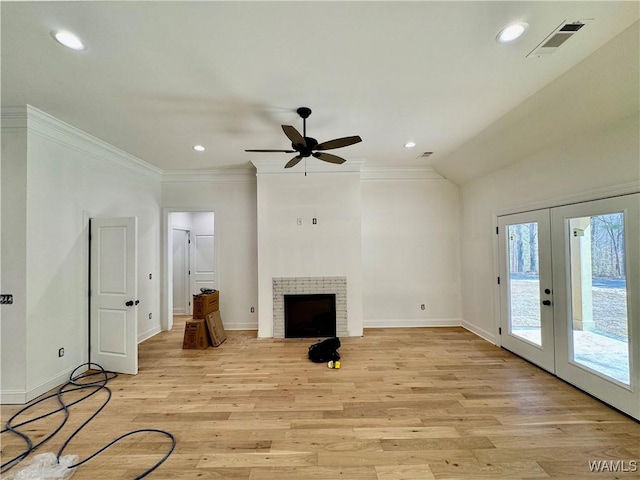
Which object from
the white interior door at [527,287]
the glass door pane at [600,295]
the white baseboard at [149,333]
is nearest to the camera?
the glass door pane at [600,295]

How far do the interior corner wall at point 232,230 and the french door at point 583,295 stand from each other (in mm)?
4307

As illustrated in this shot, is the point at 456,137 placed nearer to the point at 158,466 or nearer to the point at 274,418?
the point at 274,418

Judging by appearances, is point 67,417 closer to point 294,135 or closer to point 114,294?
point 114,294

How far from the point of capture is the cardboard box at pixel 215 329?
411 cm

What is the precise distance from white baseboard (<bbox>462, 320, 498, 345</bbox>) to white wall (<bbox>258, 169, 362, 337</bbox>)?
2.11 meters

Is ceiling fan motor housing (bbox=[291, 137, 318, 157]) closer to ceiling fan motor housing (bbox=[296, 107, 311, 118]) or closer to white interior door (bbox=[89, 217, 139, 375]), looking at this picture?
ceiling fan motor housing (bbox=[296, 107, 311, 118])

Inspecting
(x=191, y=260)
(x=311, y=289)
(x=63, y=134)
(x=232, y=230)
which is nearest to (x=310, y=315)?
(x=311, y=289)

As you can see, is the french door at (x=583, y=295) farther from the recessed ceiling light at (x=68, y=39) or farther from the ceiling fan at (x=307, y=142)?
the recessed ceiling light at (x=68, y=39)

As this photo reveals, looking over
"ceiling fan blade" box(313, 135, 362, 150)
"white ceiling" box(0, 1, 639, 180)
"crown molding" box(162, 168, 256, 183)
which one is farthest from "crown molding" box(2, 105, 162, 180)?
"ceiling fan blade" box(313, 135, 362, 150)

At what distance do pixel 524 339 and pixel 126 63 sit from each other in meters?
5.31

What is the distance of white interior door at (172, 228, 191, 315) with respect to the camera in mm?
6039

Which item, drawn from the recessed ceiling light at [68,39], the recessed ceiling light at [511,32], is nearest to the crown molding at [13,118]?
the recessed ceiling light at [68,39]

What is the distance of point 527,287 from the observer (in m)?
3.46

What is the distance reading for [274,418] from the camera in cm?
235
